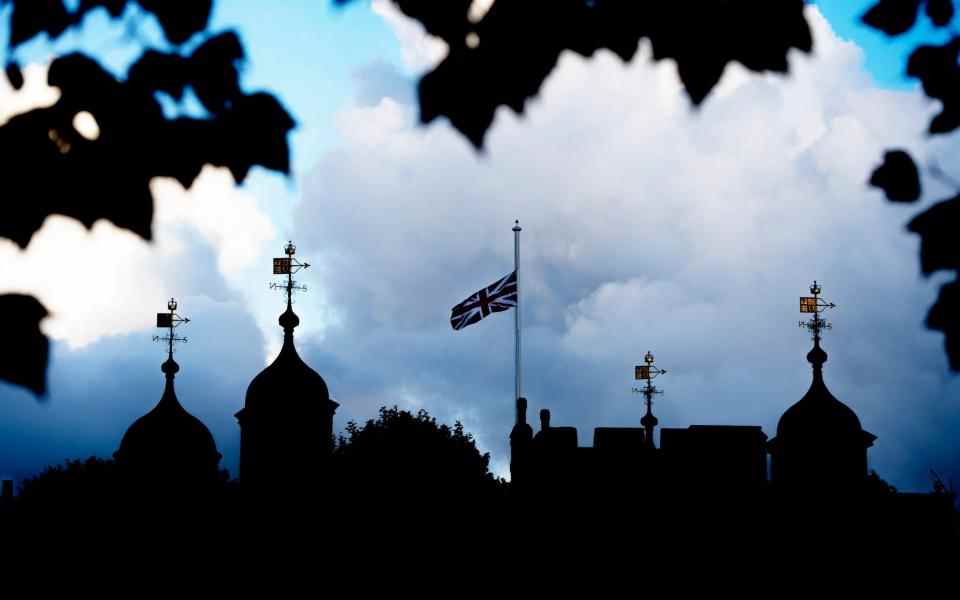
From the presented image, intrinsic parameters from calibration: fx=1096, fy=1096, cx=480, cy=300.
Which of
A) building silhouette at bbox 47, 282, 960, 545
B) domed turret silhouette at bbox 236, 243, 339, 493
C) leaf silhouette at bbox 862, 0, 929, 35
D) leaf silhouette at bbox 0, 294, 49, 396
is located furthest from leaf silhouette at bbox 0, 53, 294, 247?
domed turret silhouette at bbox 236, 243, 339, 493

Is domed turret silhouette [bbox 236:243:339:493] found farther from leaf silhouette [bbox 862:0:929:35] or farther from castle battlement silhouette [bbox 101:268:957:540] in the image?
leaf silhouette [bbox 862:0:929:35]

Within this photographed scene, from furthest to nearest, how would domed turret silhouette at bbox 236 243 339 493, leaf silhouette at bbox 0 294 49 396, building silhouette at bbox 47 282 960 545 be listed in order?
domed turret silhouette at bbox 236 243 339 493 → building silhouette at bbox 47 282 960 545 → leaf silhouette at bbox 0 294 49 396

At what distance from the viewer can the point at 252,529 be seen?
87.8 ft

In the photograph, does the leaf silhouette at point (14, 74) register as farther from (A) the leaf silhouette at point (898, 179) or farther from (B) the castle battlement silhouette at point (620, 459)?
(B) the castle battlement silhouette at point (620, 459)

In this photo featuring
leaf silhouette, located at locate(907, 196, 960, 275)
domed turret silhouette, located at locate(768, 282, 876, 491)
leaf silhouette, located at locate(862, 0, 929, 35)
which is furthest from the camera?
domed turret silhouette, located at locate(768, 282, 876, 491)

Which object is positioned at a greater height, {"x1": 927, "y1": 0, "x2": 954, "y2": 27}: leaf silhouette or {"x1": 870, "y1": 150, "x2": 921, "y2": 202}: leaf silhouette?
{"x1": 927, "y1": 0, "x2": 954, "y2": 27}: leaf silhouette

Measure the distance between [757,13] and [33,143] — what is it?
105 inches

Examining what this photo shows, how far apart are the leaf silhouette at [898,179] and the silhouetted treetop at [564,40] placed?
4.57ft

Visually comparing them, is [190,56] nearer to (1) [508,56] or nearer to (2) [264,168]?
(2) [264,168]

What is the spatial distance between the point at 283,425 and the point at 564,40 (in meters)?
46.9

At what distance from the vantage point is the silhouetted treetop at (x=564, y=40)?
3.80 m

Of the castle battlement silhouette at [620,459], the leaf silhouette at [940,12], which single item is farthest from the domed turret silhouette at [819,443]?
the leaf silhouette at [940,12]

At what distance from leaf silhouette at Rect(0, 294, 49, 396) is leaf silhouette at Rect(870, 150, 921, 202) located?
3629mm

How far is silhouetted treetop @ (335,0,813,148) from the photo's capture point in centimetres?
380
